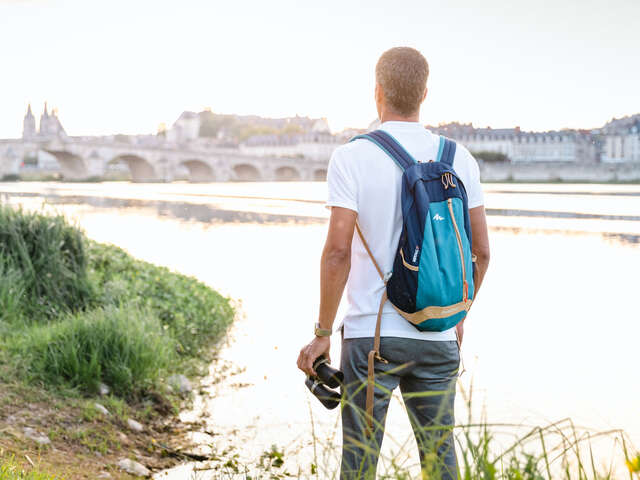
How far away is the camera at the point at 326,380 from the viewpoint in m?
2.39

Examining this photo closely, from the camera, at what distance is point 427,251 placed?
2232 millimetres

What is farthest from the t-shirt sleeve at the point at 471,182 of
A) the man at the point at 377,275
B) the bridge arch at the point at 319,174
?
the bridge arch at the point at 319,174

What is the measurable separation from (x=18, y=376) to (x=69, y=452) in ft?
3.34

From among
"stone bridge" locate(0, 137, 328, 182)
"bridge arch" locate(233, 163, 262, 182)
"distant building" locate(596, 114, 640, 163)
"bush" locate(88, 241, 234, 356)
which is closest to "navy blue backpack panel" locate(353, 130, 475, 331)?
"bush" locate(88, 241, 234, 356)

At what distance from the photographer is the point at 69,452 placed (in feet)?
12.6

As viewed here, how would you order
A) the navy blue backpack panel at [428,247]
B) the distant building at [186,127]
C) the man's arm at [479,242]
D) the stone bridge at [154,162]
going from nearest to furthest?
1. the navy blue backpack panel at [428,247]
2. the man's arm at [479,242]
3. the stone bridge at [154,162]
4. the distant building at [186,127]

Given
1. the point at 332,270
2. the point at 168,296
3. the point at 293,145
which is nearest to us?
the point at 332,270

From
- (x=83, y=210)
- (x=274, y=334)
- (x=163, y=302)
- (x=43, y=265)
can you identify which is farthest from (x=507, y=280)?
(x=83, y=210)

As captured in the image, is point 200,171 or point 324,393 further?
point 200,171

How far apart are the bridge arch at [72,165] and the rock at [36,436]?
6527cm

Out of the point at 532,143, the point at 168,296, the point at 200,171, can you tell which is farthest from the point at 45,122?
the point at 168,296

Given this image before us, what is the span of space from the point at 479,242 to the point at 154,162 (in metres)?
71.0

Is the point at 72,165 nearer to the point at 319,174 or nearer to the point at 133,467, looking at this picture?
the point at 319,174

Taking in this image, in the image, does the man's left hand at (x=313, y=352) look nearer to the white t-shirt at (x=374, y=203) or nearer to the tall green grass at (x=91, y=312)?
the white t-shirt at (x=374, y=203)
